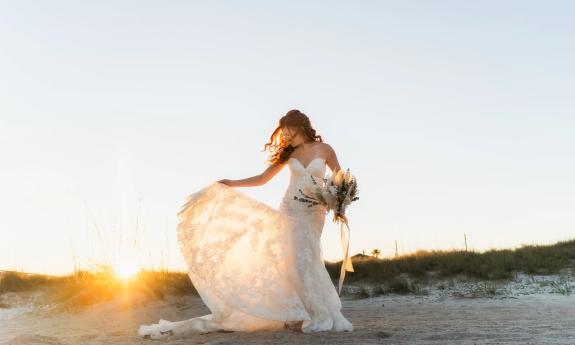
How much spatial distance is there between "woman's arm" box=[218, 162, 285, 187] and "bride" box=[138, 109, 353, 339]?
0.01 m

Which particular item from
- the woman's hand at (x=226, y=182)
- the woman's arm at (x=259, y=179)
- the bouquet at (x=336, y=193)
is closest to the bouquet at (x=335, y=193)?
the bouquet at (x=336, y=193)

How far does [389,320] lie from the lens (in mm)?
8516

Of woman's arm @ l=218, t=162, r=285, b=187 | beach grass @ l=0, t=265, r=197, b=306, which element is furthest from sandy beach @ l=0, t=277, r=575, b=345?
woman's arm @ l=218, t=162, r=285, b=187

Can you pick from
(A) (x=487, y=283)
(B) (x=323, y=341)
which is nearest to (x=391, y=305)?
(A) (x=487, y=283)

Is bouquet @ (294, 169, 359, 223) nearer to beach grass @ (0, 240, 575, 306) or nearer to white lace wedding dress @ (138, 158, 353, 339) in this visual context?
white lace wedding dress @ (138, 158, 353, 339)

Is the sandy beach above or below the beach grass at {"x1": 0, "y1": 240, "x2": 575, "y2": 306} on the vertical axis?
below

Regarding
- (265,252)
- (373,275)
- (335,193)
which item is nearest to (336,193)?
(335,193)

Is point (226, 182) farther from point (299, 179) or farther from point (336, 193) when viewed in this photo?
point (336, 193)

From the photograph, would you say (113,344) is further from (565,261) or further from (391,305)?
(565,261)

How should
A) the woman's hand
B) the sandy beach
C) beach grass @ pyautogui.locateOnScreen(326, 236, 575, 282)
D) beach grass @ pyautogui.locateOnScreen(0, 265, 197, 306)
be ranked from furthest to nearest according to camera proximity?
beach grass @ pyautogui.locateOnScreen(326, 236, 575, 282) → beach grass @ pyautogui.locateOnScreen(0, 265, 197, 306) → the woman's hand → the sandy beach

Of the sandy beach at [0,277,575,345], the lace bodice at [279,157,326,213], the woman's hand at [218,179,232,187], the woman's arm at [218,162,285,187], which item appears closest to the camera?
the sandy beach at [0,277,575,345]

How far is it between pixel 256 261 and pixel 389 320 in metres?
2.30

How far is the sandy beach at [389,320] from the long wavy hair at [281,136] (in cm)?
211

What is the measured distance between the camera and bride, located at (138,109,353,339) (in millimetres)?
7086
